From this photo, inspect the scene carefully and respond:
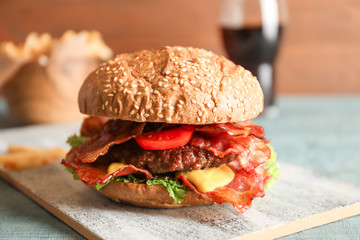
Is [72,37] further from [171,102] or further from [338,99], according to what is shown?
[338,99]

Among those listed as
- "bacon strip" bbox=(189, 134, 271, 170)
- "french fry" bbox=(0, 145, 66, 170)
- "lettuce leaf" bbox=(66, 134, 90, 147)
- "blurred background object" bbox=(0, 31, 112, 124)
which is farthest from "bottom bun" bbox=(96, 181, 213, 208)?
"blurred background object" bbox=(0, 31, 112, 124)

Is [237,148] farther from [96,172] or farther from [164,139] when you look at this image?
[96,172]

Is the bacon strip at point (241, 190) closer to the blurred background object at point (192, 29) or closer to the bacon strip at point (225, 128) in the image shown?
the bacon strip at point (225, 128)

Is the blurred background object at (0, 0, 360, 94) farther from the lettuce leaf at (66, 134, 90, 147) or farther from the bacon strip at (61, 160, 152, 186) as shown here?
the bacon strip at (61, 160, 152, 186)

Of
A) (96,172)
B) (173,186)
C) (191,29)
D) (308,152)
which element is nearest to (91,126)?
(96,172)

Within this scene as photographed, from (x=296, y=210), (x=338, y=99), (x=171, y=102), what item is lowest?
(x=338, y=99)

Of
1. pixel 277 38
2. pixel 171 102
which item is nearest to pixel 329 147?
pixel 277 38

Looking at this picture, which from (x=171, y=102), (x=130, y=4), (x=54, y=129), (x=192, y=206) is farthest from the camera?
(x=130, y=4)
